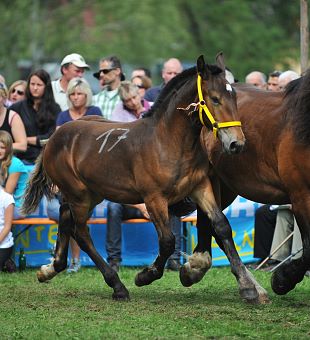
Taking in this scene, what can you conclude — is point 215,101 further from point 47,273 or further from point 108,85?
point 108,85

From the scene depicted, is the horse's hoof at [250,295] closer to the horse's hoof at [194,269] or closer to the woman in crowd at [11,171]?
the horse's hoof at [194,269]

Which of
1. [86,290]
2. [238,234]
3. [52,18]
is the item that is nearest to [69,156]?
[86,290]

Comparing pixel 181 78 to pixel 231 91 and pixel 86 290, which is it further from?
pixel 86 290

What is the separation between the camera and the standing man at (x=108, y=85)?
12.8m

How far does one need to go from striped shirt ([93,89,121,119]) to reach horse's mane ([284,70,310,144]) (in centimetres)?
489

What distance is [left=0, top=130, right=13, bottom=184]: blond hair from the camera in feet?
36.3

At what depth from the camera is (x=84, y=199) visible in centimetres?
926

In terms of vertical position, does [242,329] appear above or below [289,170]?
below

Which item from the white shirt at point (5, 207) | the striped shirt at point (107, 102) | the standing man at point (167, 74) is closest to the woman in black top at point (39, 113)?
the striped shirt at point (107, 102)

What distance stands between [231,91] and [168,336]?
84.8 inches

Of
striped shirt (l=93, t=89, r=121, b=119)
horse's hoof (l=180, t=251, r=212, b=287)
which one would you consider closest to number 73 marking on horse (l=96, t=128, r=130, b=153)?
horse's hoof (l=180, t=251, r=212, b=287)

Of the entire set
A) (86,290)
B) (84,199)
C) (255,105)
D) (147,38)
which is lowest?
(86,290)

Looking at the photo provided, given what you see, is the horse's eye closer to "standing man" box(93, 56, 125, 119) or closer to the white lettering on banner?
the white lettering on banner

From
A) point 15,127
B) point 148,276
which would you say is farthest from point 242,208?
point 148,276
